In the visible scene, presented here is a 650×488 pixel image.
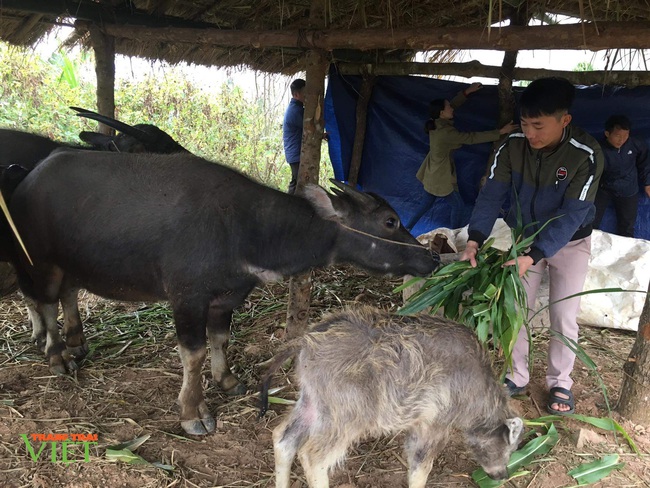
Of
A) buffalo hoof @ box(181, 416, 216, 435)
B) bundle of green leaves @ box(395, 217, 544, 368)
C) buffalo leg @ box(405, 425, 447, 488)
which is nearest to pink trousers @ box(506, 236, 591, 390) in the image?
bundle of green leaves @ box(395, 217, 544, 368)

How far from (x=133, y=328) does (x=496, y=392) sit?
349 centimetres

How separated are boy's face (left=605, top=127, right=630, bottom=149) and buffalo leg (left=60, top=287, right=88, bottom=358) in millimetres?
5411

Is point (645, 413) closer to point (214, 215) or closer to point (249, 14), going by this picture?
point (214, 215)

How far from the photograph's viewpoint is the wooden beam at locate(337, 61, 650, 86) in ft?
15.8

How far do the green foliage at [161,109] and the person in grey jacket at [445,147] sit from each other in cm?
475

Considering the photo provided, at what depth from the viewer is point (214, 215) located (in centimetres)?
321

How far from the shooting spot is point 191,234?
3.17 meters

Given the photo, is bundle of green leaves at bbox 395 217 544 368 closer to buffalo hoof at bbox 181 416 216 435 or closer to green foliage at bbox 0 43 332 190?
buffalo hoof at bbox 181 416 216 435

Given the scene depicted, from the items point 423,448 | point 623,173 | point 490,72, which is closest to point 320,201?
point 423,448

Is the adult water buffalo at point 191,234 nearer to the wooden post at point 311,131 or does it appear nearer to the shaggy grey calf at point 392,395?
the wooden post at point 311,131

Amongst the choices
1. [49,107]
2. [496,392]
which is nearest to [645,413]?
[496,392]

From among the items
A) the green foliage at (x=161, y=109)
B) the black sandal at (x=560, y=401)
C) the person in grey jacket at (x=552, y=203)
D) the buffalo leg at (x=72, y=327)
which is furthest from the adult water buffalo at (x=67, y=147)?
the green foliage at (x=161, y=109)

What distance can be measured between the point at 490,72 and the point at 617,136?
1467 mm

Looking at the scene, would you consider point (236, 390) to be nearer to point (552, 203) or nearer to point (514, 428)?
point (514, 428)
